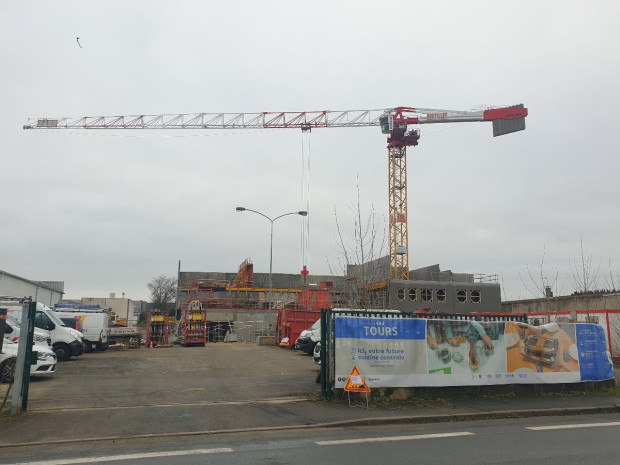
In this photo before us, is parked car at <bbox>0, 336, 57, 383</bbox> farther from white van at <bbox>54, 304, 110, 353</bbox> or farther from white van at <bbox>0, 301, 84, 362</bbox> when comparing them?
white van at <bbox>54, 304, 110, 353</bbox>

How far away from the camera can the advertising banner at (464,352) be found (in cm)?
1098

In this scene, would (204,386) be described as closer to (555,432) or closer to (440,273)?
(555,432)

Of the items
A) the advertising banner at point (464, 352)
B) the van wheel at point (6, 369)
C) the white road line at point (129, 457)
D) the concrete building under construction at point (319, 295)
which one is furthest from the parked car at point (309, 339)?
the white road line at point (129, 457)

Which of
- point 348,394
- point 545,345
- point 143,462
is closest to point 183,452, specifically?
point 143,462

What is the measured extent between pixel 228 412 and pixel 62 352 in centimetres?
1337

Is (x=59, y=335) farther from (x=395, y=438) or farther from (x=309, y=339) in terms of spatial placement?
(x=395, y=438)

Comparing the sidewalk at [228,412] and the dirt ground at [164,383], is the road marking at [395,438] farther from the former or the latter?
the dirt ground at [164,383]

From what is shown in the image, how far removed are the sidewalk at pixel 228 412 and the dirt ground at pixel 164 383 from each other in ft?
0.16

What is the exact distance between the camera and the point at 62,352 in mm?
20078

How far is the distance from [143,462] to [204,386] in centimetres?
669

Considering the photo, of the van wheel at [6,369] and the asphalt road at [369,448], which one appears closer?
the asphalt road at [369,448]

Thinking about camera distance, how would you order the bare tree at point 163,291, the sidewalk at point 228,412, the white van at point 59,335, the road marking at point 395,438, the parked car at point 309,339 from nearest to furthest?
the road marking at point 395,438, the sidewalk at point 228,412, the white van at point 59,335, the parked car at point 309,339, the bare tree at point 163,291

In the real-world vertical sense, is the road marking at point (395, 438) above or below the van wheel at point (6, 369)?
below

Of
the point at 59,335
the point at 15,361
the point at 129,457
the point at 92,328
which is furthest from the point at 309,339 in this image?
the point at 129,457
